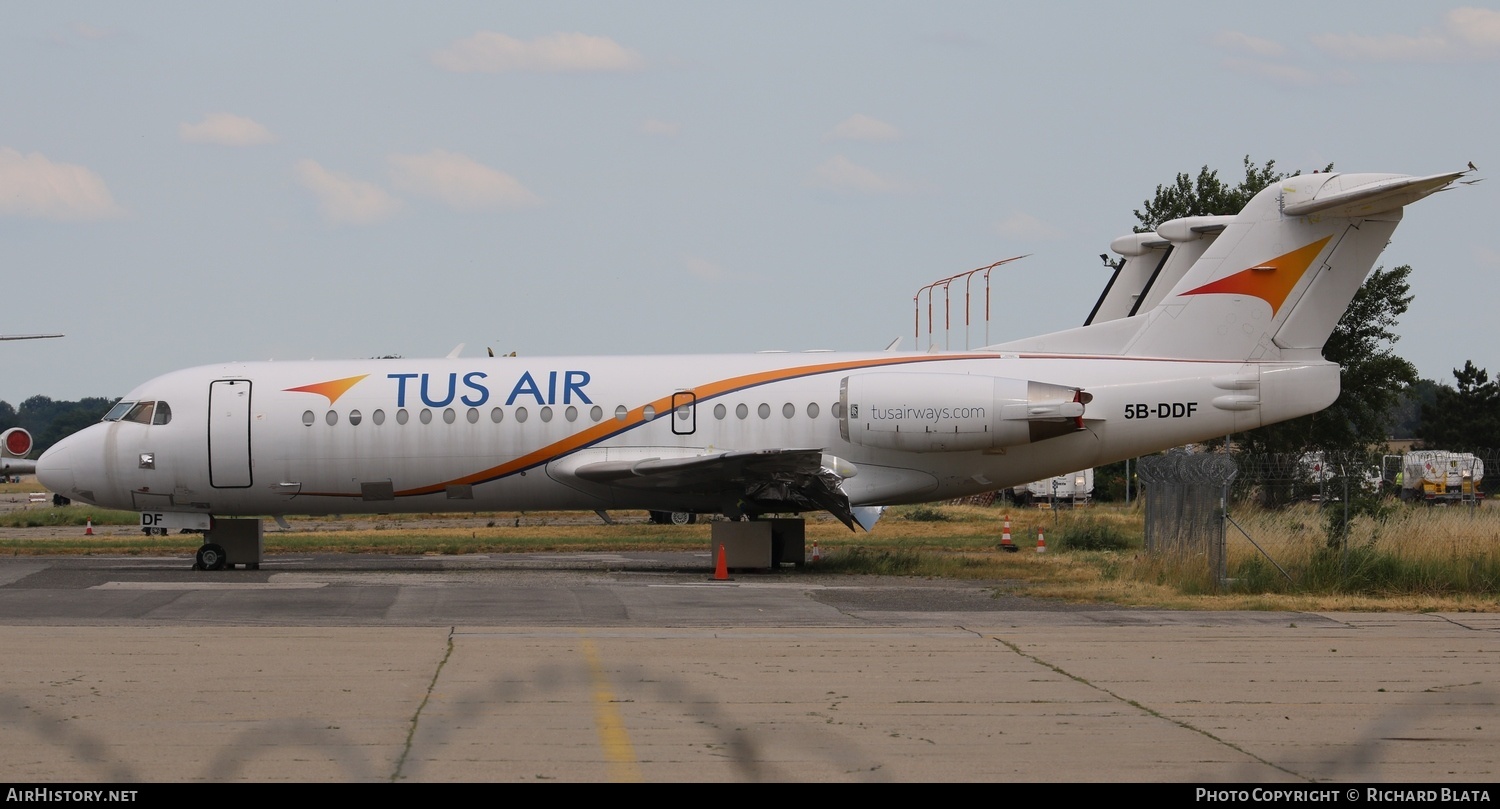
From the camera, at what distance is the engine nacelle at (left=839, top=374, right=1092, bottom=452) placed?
72.2 ft

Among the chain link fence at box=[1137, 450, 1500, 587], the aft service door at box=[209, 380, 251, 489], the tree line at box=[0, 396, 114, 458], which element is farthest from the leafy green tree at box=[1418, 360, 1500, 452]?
the tree line at box=[0, 396, 114, 458]

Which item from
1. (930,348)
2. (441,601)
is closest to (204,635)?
(441,601)

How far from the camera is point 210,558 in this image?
78.3 feet

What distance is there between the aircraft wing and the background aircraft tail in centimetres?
547

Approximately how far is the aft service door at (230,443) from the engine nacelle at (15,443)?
30815 mm

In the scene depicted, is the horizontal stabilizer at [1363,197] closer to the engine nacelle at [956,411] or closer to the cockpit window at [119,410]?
the engine nacelle at [956,411]

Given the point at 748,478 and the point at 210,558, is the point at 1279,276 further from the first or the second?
the point at 210,558

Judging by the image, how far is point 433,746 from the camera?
861 centimetres

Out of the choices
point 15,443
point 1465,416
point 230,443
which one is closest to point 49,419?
point 15,443

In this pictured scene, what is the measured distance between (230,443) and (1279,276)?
1609cm

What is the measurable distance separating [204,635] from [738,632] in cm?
489

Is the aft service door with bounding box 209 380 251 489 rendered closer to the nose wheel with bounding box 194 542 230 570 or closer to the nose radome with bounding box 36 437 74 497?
the nose wheel with bounding box 194 542 230 570

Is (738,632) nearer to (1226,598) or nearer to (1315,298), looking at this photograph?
(1226,598)

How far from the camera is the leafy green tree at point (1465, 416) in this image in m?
68.0
